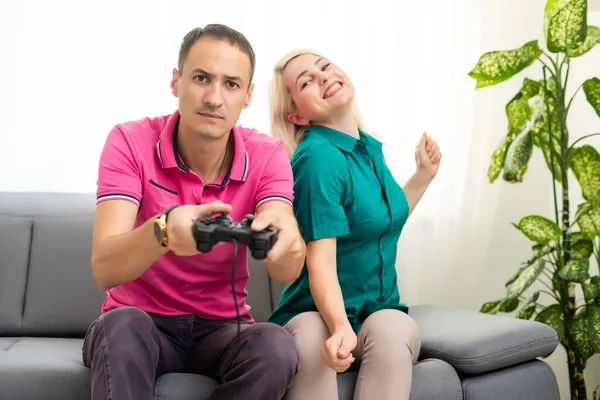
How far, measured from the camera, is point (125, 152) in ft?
5.16

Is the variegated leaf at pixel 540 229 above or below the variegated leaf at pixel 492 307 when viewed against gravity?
above

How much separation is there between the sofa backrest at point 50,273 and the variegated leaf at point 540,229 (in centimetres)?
85

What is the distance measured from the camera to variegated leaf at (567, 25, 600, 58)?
2414mm

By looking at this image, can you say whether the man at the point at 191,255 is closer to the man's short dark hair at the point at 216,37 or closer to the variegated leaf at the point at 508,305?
the man's short dark hair at the point at 216,37

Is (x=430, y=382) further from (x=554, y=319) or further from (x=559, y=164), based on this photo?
(x=559, y=164)

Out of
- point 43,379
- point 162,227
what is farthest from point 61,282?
point 162,227

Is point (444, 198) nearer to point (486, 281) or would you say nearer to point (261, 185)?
point (486, 281)

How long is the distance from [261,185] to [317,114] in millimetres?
305

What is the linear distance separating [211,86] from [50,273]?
0.95 meters

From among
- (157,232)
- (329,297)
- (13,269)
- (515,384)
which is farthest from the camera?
(13,269)

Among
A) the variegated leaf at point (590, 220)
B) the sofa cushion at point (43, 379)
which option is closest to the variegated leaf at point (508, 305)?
the variegated leaf at point (590, 220)

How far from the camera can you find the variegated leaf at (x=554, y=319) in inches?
94.0

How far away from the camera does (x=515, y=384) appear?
1.89 m

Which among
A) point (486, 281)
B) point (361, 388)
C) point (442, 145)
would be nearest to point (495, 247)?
point (486, 281)
